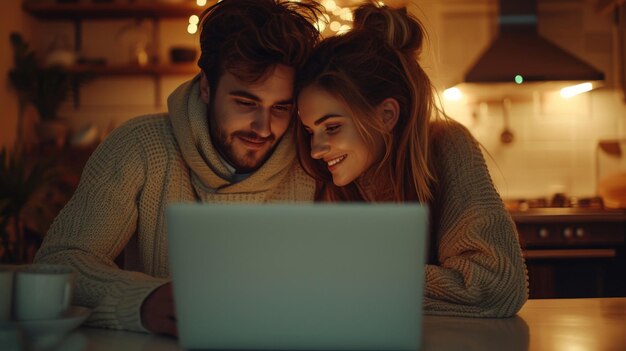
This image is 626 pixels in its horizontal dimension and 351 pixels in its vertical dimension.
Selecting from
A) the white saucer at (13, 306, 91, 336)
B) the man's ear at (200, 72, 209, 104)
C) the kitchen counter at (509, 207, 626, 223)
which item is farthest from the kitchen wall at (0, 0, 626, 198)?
the white saucer at (13, 306, 91, 336)

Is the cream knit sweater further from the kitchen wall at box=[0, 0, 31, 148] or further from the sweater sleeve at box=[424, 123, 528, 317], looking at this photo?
the kitchen wall at box=[0, 0, 31, 148]

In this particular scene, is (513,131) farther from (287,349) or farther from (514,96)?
(287,349)

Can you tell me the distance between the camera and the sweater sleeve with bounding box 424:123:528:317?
4.03 feet

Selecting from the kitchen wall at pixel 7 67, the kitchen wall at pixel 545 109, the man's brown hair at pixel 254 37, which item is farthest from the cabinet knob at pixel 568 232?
the kitchen wall at pixel 7 67

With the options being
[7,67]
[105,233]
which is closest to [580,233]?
[105,233]

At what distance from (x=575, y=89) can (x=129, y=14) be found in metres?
2.34

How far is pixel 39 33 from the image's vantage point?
3.83 m

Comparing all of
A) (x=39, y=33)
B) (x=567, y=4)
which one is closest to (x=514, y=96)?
→ (x=567, y=4)

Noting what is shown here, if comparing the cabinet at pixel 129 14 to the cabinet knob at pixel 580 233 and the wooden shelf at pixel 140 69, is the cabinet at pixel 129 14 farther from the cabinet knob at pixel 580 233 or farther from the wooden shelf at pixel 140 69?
the cabinet knob at pixel 580 233

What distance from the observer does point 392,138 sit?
62.7 inches

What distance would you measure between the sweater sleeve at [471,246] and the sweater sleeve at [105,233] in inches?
19.9

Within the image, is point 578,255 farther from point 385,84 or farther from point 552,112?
point 385,84

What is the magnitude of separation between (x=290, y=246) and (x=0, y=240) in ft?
9.65

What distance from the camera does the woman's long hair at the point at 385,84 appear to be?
1517 millimetres
